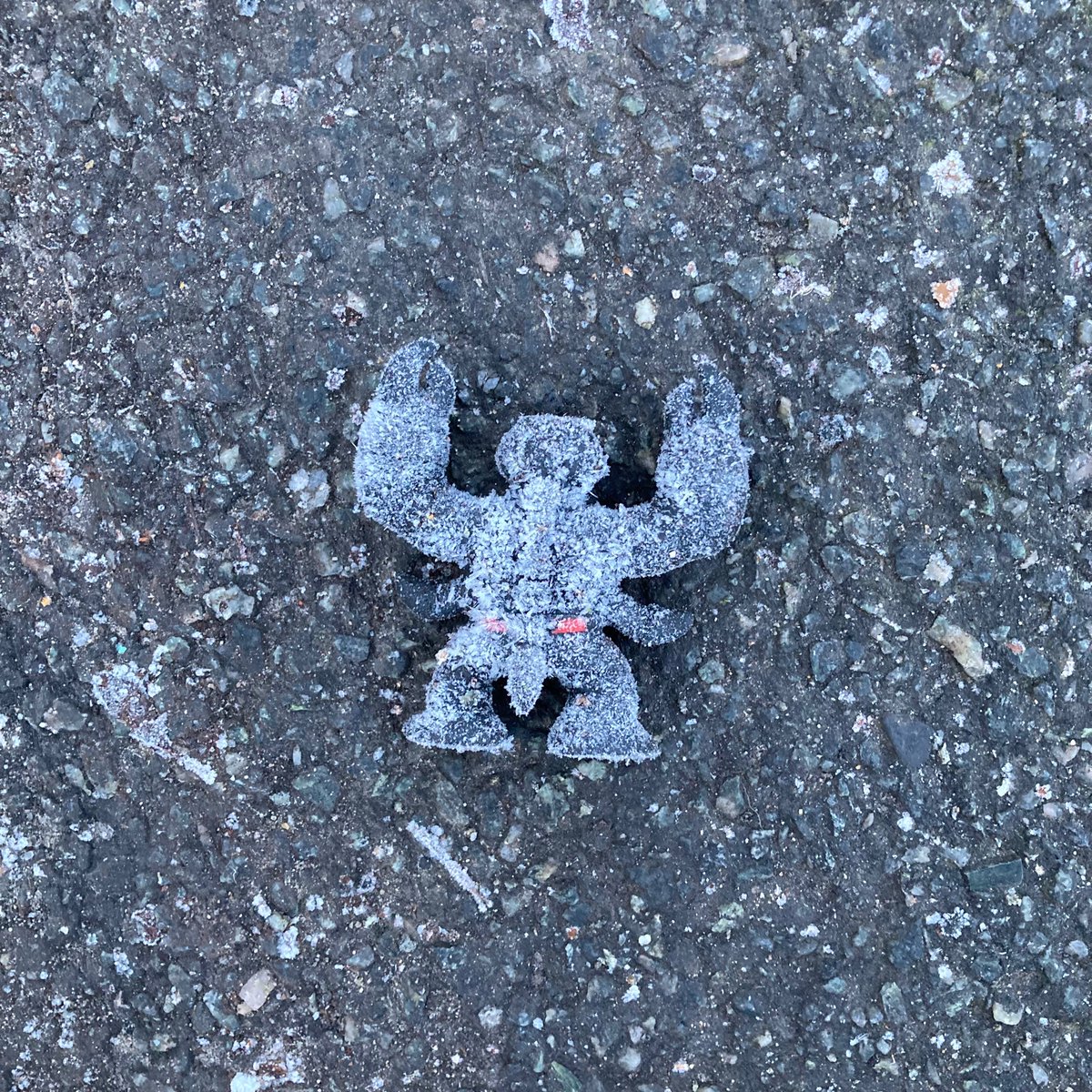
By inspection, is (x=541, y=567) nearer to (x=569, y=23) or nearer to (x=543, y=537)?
(x=543, y=537)

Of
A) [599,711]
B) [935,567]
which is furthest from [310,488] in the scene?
[935,567]

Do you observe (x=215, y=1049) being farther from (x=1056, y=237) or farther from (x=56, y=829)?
(x=1056, y=237)

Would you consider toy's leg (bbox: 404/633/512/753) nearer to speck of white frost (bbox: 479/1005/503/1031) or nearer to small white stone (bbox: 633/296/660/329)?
speck of white frost (bbox: 479/1005/503/1031)

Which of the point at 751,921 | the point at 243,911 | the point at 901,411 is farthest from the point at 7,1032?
the point at 901,411

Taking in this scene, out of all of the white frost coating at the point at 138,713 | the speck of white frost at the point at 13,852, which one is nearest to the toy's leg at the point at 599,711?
the white frost coating at the point at 138,713

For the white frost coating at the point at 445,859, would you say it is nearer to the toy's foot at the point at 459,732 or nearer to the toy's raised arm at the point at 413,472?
the toy's foot at the point at 459,732
